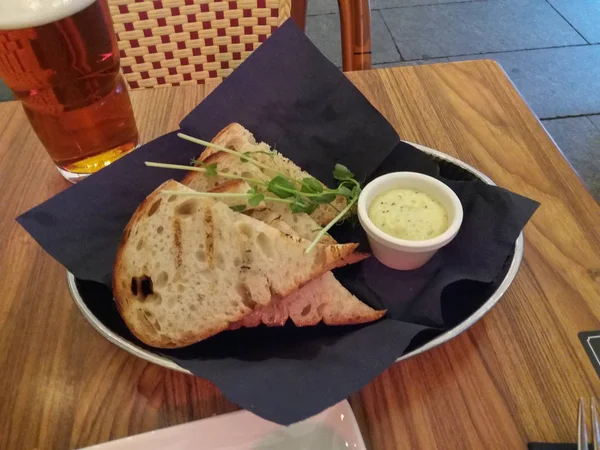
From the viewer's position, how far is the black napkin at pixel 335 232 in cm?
60

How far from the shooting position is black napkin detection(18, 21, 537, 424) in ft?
1.98

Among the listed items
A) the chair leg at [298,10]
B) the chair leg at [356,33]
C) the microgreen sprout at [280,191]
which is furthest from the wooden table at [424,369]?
the chair leg at [298,10]

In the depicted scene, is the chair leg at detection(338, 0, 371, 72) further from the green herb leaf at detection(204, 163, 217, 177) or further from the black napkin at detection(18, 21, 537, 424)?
the green herb leaf at detection(204, 163, 217, 177)

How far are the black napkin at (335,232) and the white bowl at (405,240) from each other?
0.03 m

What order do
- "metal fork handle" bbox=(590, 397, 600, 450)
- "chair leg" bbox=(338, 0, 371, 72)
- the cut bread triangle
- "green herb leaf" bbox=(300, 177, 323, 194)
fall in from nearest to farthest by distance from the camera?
"metal fork handle" bbox=(590, 397, 600, 450), the cut bread triangle, "green herb leaf" bbox=(300, 177, 323, 194), "chair leg" bbox=(338, 0, 371, 72)

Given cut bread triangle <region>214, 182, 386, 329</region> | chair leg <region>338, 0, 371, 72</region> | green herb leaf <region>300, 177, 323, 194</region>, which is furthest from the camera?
chair leg <region>338, 0, 371, 72</region>

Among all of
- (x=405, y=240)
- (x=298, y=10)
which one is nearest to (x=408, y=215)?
(x=405, y=240)

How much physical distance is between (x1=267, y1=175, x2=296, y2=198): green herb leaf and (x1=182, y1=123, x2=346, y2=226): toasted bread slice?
0.06m

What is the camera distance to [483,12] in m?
3.08

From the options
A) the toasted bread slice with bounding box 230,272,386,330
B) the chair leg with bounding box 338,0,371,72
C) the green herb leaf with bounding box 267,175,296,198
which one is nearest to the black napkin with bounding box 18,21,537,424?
the toasted bread slice with bounding box 230,272,386,330

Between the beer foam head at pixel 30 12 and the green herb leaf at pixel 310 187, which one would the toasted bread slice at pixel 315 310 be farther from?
the beer foam head at pixel 30 12

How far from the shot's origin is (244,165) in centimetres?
85

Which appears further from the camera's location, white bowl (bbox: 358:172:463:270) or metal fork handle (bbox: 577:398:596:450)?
white bowl (bbox: 358:172:463:270)

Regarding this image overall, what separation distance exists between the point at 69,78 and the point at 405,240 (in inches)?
24.3
